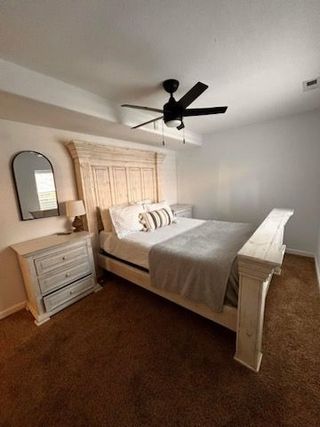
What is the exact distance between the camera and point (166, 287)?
1.85 m

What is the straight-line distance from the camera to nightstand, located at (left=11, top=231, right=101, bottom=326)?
1.89 metres

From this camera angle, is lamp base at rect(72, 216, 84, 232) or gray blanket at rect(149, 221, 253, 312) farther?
lamp base at rect(72, 216, 84, 232)

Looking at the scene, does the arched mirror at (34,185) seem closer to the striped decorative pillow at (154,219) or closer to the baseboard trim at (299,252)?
the striped decorative pillow at (154,219)

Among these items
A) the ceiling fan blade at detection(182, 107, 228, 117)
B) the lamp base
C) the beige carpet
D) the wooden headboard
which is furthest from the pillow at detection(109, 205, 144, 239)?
the ceiling fan blade at detection(182, 107, 228, 117)

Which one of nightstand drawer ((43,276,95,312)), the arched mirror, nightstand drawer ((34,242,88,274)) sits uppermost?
the arched mirror

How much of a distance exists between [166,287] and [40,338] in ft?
4.25

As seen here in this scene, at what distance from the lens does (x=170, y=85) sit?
1.81 metres

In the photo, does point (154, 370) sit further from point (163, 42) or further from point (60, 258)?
point (163, 42)

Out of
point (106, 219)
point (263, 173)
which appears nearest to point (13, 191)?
point (106, 219)

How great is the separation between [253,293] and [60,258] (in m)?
1.96

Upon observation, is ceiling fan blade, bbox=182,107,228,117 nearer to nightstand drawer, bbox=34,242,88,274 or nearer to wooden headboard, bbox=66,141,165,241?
wooden headboard, bbox=66,141,165,241

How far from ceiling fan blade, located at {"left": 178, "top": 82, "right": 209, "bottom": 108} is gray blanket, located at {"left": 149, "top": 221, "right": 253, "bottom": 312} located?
1424 millimetres

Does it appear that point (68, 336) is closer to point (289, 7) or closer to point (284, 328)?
point (284, 328)

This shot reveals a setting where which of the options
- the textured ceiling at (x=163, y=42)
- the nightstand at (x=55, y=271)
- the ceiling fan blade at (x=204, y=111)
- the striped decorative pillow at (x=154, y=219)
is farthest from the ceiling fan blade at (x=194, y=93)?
the nightstand at (x=55, y=271)
